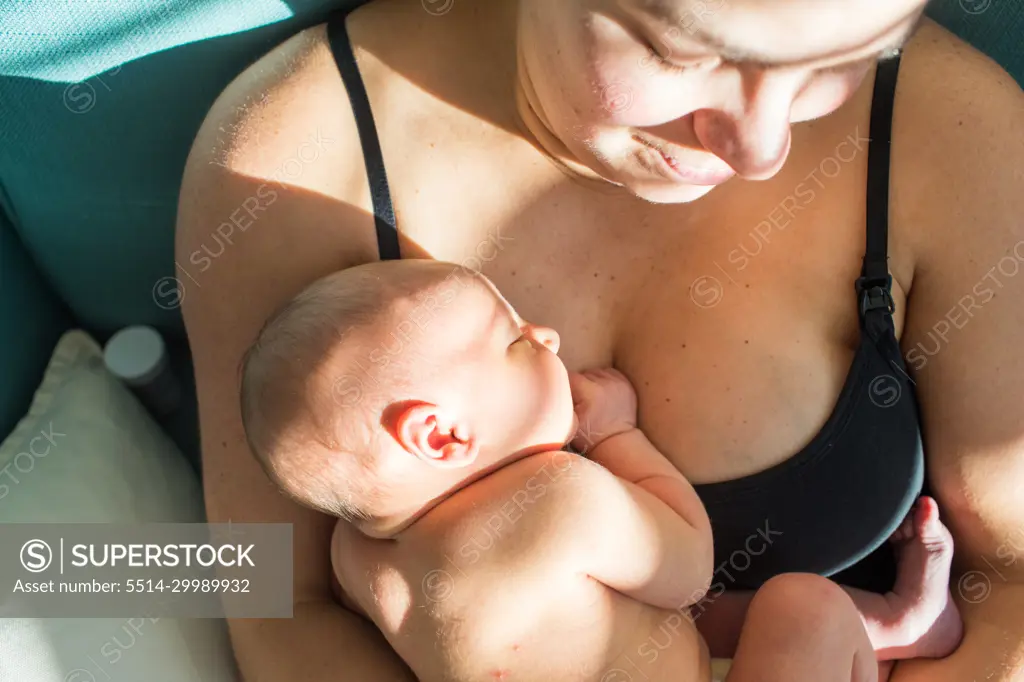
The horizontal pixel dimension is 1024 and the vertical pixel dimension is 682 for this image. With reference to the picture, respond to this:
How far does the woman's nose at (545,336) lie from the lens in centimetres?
84

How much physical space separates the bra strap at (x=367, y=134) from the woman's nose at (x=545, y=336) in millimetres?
172

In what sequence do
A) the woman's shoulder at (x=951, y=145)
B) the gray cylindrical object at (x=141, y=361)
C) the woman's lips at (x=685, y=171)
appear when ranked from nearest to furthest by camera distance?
the woman's lips at (x=685, y=171) < the woman's shoulder at (x=951, y=145) < the gray cylindrical object at (x=141, y=361)

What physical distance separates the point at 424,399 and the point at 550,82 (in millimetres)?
306

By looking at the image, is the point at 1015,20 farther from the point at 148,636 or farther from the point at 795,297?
the point at 148,636

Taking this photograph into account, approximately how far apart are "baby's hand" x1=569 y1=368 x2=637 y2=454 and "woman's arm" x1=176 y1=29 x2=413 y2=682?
268mm

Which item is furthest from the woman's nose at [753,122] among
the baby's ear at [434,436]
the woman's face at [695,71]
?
the baby's ear at [434,436]

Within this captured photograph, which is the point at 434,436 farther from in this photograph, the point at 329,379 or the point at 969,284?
the point at 969,284

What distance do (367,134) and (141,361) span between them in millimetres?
599

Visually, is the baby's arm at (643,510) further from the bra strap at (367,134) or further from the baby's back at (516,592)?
the bra strap at (367,134)

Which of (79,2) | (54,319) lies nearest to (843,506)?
(79,2)

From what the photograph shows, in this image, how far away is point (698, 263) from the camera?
2.97 ft

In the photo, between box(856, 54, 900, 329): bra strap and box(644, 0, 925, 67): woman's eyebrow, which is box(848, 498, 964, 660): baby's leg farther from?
box(644, 0, 925, 67): woman's eyebrow

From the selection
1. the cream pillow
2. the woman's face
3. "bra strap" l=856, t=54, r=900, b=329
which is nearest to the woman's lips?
the woman's face

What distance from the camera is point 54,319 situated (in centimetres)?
119
